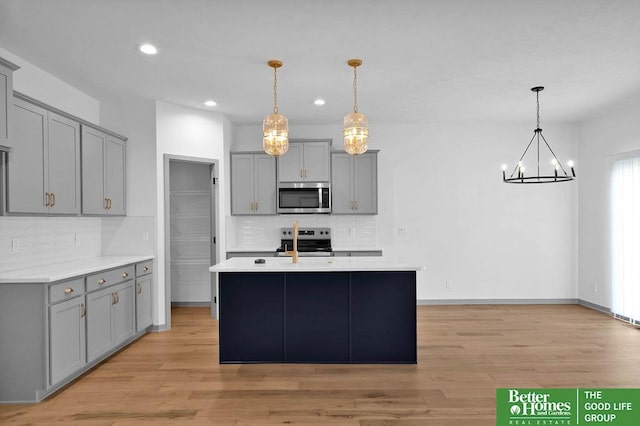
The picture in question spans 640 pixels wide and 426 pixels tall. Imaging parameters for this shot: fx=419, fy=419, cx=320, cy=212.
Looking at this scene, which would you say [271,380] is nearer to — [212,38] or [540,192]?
[212,38]

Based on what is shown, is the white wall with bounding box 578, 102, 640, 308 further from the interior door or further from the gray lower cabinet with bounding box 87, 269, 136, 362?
the gray lower cabinet with bounding box 87, 269, 136, 362

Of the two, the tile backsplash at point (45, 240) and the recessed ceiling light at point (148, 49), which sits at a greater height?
the recessed ceiling light at point (148, 49)

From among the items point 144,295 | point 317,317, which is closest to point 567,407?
point 317,317

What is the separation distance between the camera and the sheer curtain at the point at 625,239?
522 cm

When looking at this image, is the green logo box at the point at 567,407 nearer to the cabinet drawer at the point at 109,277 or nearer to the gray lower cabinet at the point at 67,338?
the gray lower cabinet at the point at 67,338

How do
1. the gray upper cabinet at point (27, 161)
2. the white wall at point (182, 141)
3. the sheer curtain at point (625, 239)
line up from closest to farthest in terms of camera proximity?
the gray upper cabinet at point (27, 161), the white wall at point (182, 141), the sheer curtain at point (625, 239)

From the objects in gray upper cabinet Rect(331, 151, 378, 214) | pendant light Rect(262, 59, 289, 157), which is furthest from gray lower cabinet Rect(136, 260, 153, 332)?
gray upper cabinet Rect(331, 151, 378, 214)

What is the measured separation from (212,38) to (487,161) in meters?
4.75

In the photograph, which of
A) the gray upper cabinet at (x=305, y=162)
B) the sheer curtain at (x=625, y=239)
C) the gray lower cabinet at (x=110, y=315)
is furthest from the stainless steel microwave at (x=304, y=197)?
the sheer curtain at (x=625, y=239)

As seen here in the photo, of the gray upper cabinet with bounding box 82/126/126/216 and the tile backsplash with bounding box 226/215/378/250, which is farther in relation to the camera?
the tile backsplash with bounding box 226/215/378/250

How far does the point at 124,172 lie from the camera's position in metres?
5.06

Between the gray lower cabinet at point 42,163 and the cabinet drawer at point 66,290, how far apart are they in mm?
699

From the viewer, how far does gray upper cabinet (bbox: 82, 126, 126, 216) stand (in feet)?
14.1

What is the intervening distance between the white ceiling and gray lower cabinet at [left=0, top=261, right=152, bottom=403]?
199cm
